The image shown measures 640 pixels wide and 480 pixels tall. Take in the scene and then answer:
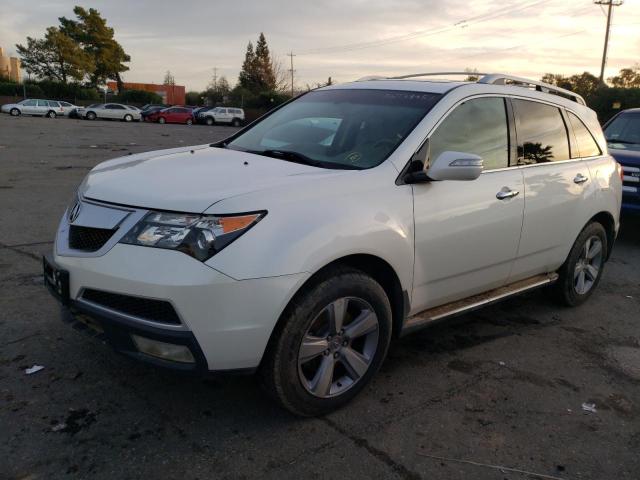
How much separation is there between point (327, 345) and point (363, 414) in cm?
48

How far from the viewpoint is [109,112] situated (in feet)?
151

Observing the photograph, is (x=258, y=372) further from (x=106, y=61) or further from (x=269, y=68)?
(x=269, y=68)

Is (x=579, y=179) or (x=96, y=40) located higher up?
(x=96, y=40)

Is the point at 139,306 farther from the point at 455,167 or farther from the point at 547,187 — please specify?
the point at 547,187

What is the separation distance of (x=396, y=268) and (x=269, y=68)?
93.6 m

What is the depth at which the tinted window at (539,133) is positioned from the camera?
4145mm

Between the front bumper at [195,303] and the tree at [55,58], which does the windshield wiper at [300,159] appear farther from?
the tree at [55,58]

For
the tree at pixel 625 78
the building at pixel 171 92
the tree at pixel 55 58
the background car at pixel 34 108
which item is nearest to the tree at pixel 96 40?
the tree at pixel 55 58

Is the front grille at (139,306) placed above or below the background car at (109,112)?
below

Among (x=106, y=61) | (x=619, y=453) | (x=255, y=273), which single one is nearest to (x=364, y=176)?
(x=255, y=273)

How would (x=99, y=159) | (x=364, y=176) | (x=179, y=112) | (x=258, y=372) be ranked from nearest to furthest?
(x=258, y=372), (x=364, y=176), (x=99, y=159), (x=179, y=112)

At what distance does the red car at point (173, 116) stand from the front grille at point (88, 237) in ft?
153

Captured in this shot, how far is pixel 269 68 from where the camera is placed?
3629 inches

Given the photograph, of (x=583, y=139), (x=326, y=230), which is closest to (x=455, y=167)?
(x=326, y=230)
